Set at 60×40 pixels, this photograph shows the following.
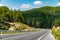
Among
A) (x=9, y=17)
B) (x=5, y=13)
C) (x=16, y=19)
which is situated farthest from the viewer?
(x=16, y=19)

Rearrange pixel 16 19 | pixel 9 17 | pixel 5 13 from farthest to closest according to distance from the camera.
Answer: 1. pixel 16 19
2. pixel 9 17
3. pixel 5 13

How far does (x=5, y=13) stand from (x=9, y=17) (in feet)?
34.0

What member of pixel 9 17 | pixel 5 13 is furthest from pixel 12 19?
pixel 5 13

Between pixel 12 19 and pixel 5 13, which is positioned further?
pixel 12 19

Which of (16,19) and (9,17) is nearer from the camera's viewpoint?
(9,17)

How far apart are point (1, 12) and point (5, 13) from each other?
2435 mm

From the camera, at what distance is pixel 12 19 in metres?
156

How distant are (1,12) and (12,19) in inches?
540

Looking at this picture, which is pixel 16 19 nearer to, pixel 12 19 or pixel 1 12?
pixel 12 19

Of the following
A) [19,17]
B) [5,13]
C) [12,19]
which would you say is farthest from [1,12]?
[19,17]

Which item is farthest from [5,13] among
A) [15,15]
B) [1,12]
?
[15,15]

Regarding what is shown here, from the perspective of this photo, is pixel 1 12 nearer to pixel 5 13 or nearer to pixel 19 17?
pixel 5 13

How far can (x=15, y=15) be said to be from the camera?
16725 cm

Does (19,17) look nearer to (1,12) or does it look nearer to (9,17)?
(9,17)
